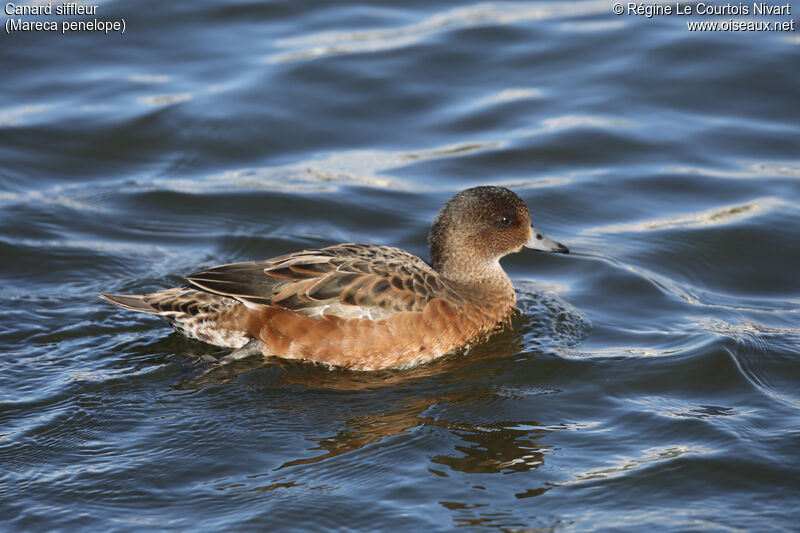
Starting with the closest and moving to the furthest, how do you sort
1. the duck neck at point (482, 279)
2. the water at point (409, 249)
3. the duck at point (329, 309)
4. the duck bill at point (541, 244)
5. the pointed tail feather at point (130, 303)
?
the water at point (409, 249), the duck at point (329, 309), the pointed tail feather at point (130, 303), the duck neck at point (482, 279), the duck bill at point (541, 244)

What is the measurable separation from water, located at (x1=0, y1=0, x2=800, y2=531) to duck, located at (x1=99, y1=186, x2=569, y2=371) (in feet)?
0.59

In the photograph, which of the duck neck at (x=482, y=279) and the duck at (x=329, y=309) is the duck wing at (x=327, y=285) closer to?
the duck at (x=329, y=309)

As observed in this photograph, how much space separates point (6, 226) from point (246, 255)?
7.14ft

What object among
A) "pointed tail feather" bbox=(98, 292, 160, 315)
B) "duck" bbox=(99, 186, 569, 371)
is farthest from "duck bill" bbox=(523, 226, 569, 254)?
"pointed tail feather" bbox=(98, 292, 160, 315)

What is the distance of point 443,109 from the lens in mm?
11352

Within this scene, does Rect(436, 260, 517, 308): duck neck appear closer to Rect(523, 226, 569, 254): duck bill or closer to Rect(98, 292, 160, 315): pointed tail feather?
Rect(523, 226, 569, 254): duck bill

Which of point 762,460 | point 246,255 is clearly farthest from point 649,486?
point 246,255

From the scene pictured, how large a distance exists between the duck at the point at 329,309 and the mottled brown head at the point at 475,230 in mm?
320

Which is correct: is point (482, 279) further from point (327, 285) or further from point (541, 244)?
point (327, 285)

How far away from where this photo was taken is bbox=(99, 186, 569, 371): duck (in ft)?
22.3

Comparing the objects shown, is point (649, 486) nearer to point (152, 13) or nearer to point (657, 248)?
point (657, 248)

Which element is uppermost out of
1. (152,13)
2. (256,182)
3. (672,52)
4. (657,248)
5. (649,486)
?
(152,13)

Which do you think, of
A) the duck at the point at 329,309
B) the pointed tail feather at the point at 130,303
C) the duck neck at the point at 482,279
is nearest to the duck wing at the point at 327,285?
the duck at the point at 329,309

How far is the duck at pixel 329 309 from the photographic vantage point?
268 inches
